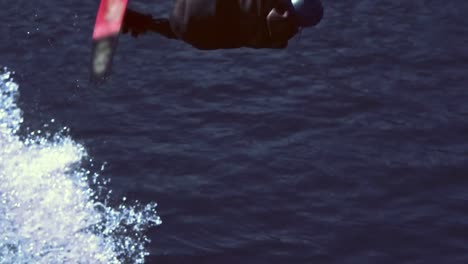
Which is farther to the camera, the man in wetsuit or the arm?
the arm

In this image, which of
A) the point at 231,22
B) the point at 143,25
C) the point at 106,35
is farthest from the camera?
the point at 143,25

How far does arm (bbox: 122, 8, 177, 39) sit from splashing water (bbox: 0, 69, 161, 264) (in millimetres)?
24669

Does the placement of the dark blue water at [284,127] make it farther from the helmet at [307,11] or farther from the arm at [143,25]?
the arm at [143,25]

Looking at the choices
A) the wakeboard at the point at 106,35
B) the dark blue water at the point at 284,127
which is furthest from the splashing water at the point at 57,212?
the wakeboard at the point at 106,35

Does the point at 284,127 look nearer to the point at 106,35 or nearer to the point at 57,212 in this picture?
the point at 57,212

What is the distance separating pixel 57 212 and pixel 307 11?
28.5 metres

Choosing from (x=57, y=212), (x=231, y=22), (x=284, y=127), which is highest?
(x=231, y=22)

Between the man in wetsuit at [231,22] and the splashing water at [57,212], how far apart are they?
81.3 feet

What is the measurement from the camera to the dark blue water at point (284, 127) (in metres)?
37.0

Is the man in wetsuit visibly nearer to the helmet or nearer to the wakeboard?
the helmet

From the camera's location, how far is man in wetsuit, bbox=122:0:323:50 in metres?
11.7

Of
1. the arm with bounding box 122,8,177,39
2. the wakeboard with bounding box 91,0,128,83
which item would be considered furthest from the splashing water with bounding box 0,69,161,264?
the wakeboard with bounding box 91,0,128,83

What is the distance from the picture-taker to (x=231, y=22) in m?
11.9

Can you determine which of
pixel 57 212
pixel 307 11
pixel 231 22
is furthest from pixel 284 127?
pixel 231 22
